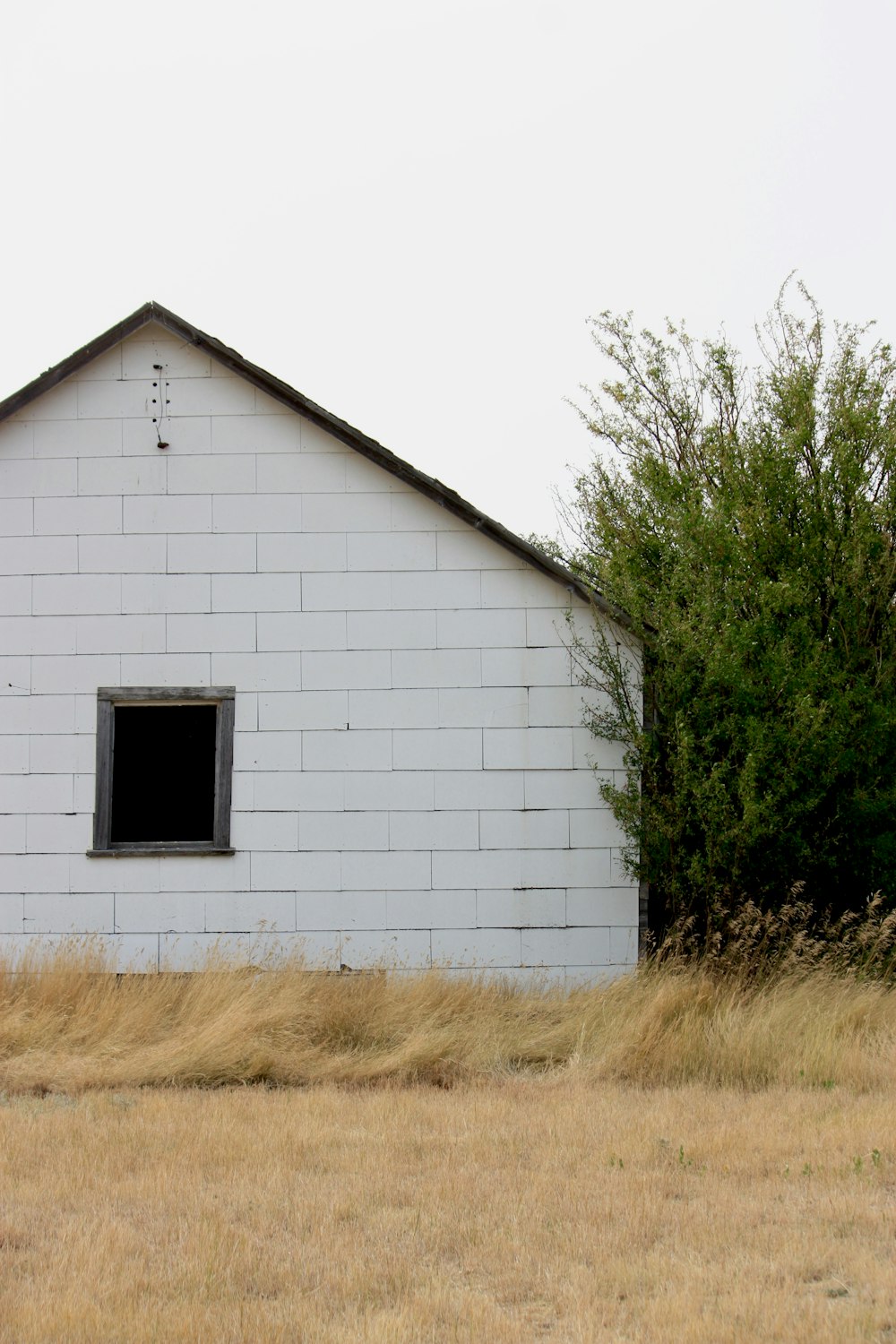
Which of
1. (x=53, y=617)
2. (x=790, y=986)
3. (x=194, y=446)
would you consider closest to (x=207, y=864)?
(x=53, y=617)

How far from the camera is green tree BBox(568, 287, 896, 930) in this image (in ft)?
34.0

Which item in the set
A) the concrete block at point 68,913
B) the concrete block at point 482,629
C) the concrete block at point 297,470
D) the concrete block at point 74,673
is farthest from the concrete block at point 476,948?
the concrete block at point 297,470

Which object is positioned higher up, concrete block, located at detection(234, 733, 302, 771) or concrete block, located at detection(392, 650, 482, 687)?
concrete block, located at detection(392, 650, 482, 687)

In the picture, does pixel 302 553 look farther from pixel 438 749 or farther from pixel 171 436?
pixel 438 749

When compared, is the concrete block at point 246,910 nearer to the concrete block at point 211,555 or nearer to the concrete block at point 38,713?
the concrete block at point 38,713

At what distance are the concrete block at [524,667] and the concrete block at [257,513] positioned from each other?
191 centimetres

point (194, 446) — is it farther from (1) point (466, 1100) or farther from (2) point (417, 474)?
(1) point (466, 1100)

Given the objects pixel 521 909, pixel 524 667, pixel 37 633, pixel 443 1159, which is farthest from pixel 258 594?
pixel 443 1159

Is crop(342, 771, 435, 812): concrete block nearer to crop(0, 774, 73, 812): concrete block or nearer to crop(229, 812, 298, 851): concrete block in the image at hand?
crop(229, 812, 298, 851): concrete block

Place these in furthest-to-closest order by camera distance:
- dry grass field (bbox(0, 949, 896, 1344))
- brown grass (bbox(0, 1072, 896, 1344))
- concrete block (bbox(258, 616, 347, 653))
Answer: concrete block (bbox(258, 616, 347, 653)), dry grass field (bbox(0, 949, 896, 1344)), brown grass (bbox(0, 1072, 896, 1344))

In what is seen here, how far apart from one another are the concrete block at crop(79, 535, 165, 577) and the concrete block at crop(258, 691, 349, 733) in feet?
4.66

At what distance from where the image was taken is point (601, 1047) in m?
8.91

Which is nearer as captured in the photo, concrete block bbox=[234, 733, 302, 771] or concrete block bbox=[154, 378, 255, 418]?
concrete block bbox=[234, 733, 302, 771]

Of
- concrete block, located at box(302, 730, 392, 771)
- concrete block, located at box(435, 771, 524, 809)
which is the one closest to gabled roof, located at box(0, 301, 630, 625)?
concrete block, located at box(435, 771, 524, 809)
